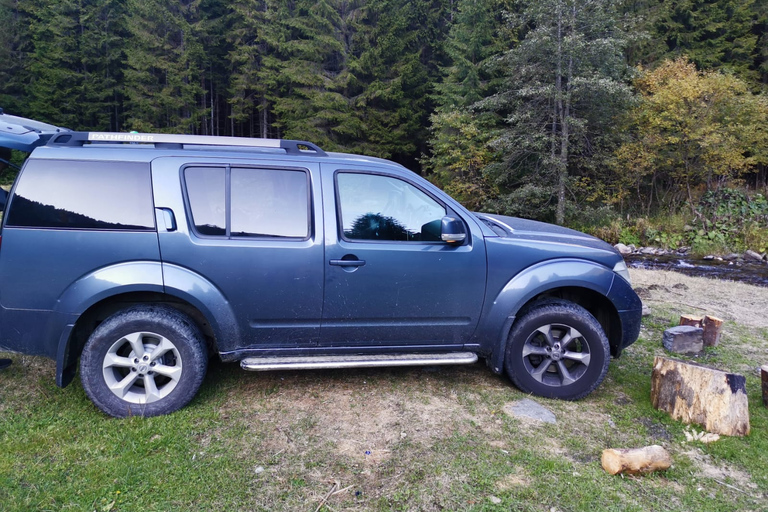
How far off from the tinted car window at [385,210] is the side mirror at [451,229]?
152 mm

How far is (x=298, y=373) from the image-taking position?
4129 mm

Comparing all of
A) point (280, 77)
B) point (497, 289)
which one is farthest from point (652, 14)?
point (497, 289)

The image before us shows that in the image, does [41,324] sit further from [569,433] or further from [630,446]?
[630,446]

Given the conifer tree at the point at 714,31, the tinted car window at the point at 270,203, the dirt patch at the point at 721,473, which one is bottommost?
the dirt patch at the point at 721,473

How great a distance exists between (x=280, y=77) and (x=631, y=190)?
54.8 feet

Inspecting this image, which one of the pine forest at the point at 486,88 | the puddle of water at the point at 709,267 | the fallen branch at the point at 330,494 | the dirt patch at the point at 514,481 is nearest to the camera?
the fallen branch at the point at 330,494

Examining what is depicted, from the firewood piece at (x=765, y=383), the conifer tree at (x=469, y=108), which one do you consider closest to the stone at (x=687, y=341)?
the firewood piece at (x=765, y=383)

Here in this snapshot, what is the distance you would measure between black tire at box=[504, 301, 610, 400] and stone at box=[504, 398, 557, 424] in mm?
159

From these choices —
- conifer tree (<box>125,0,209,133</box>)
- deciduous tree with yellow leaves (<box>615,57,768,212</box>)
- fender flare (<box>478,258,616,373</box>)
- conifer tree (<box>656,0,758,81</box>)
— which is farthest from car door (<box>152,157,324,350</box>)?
conifer tree (<box>125,0,209,133</box>)

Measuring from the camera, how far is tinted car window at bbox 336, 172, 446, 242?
139 inches

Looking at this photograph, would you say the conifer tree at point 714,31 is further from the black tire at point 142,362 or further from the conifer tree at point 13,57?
the conifer tree at point 13,57

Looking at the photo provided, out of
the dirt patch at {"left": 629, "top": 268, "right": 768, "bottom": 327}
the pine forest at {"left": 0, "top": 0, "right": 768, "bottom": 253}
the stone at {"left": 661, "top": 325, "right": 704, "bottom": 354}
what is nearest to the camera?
the stone at {"left": 661, "top": 325, "right": 704, "bottom": 354}

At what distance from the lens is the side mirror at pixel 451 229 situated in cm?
340

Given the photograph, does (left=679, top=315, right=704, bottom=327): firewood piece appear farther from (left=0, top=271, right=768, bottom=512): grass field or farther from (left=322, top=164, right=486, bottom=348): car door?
(left=322, top=164, right=486, bottom=348): car door
